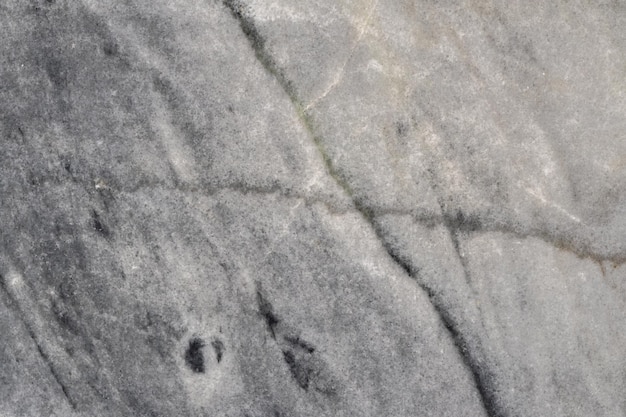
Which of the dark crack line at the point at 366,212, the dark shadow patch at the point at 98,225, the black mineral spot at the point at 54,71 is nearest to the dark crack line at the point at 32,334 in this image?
the dark shadow patch at the point at 98,225

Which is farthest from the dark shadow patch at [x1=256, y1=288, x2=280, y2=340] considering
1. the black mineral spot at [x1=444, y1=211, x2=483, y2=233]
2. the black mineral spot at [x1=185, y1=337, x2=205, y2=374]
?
the black mineral spot at [x1=444, y1=211, x2=483, y2=233]

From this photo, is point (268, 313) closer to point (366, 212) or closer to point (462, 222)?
point (366, 212)

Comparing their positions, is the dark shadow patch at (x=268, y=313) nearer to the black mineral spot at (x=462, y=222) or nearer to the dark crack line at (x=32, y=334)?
the black mineral spot at (x=462, y=222)

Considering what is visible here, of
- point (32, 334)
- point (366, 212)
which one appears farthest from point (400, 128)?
point (32, 334)

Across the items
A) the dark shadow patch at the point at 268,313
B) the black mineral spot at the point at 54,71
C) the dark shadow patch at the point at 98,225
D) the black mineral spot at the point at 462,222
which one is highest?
the black mineral spot at the point at 54,71

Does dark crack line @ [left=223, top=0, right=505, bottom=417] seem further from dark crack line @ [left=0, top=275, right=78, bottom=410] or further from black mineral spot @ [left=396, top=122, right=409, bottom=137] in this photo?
dark crack line @ [left=0, top=275, right=78, bottom=410]
